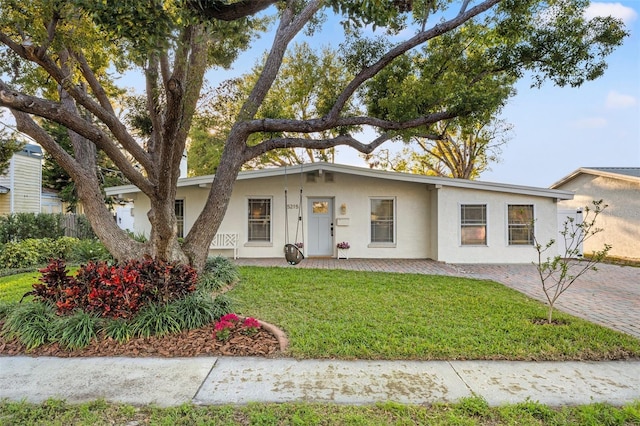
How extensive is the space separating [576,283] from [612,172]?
31.9 feet

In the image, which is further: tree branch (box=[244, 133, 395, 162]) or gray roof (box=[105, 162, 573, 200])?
gray roof (box=[105, 162, 573, 200])

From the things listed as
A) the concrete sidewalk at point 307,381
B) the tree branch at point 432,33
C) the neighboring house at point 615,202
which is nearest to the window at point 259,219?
the tree branch at point 432,33

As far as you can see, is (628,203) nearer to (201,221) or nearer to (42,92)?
(201,221)

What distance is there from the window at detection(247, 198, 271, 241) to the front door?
4.95ft

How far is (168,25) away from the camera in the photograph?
3838 millimetres

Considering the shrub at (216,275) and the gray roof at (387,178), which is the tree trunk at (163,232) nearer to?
the shrub at (216,275)

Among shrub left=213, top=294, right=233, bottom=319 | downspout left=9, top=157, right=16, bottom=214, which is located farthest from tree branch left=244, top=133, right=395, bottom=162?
downspout left=9, top=157, right=16, bottom=214

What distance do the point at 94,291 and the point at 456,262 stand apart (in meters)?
10.0

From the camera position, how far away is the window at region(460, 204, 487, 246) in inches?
435

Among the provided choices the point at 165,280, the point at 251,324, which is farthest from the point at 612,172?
the point at 165,280

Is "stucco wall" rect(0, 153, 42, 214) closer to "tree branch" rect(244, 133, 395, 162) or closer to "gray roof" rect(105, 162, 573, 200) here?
"gray roof" rect(105, 162, 573, 200)

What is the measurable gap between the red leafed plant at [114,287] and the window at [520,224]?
1025 centimetres

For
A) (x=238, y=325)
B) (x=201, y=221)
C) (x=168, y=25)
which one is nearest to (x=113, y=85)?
(x=201, y=221)

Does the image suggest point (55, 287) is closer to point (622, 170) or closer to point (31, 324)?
point (31, 324)
